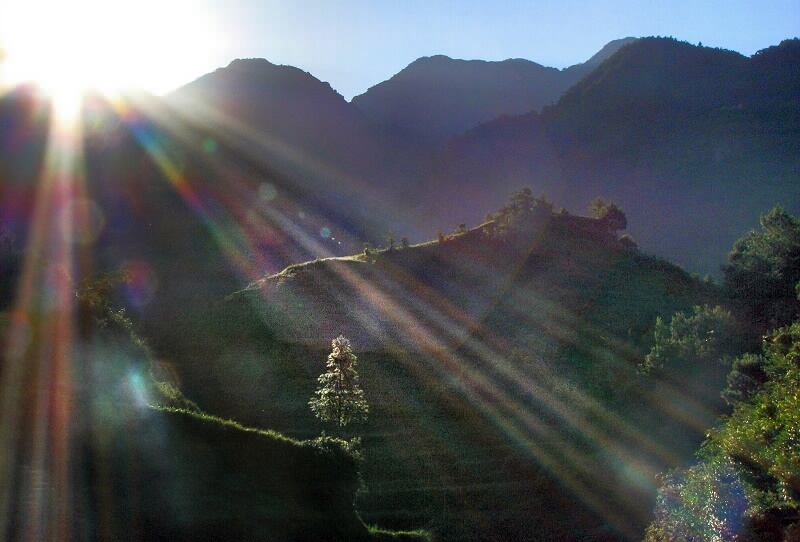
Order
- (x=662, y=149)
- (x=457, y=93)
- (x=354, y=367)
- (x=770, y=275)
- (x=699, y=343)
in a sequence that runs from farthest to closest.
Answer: (x=457, y=93), (x=662, y=149), (x=354, y=367), (x=770, y=275), (x=699, y=343)

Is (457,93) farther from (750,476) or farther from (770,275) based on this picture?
(750,476)

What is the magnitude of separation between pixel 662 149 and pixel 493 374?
299ft

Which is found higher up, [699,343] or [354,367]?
[699,343]

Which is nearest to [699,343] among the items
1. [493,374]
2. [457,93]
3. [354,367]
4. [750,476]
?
[493,374]

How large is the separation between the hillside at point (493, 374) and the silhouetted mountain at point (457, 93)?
116365mm

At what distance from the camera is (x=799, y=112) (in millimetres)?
90625

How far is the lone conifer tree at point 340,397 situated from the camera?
63.3 feet

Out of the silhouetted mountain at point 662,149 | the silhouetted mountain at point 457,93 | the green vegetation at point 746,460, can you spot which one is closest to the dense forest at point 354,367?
the green vegetation at point 746,460

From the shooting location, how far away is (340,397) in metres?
19.4

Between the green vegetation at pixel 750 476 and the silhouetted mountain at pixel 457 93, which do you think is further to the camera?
the silhouetted mountain at pixel 457 93

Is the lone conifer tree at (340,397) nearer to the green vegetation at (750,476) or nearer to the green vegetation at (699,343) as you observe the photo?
the green vegetation at (750,476)

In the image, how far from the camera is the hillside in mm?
17047

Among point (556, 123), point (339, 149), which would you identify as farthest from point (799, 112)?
point (339, 149)

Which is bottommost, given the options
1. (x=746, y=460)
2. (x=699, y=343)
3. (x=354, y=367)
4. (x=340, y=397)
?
(x=746, y=460)
